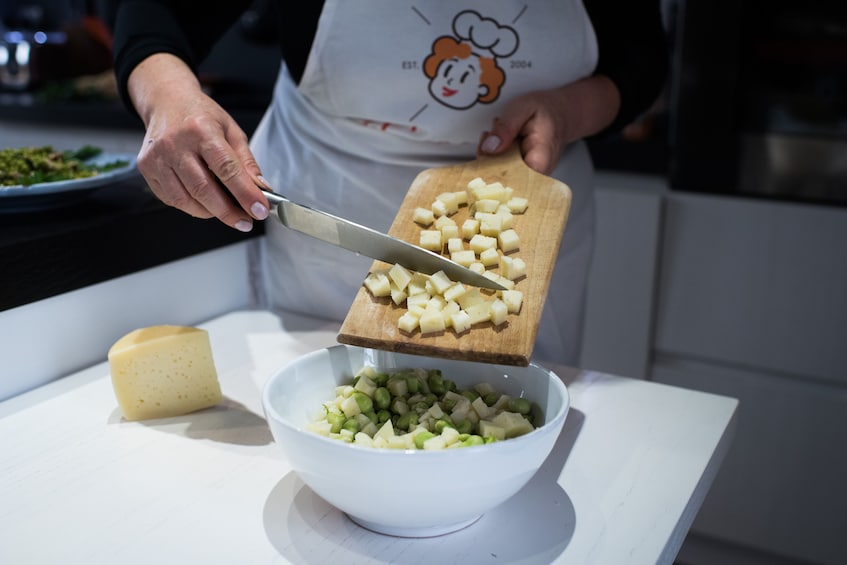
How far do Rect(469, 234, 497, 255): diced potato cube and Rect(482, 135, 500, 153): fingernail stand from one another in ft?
0.71

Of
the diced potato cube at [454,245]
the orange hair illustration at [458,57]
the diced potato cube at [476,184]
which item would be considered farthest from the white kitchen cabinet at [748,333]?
the diced potato cube at [454,245]

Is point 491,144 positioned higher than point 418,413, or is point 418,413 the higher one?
point 491,144

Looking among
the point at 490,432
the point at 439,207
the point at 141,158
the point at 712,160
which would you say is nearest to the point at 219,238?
the point at 141,158

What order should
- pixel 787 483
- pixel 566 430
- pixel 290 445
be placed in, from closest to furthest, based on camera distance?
1. pixel 290 445
2. pixel 566 430
3. pixel 787 483

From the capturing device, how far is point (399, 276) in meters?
0.79

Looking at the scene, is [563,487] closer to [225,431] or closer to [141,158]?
[225,431]

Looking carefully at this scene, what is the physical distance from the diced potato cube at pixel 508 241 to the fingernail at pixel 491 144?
20 cm

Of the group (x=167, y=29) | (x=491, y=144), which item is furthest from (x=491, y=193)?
(x=167, y=29)

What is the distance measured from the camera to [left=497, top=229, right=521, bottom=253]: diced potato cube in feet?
2.71

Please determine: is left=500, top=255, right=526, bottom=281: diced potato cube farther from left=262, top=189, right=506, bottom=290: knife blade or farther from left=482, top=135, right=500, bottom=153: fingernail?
left=482, top=135, right=500, bottom=153: fingernail

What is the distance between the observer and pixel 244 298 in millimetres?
1237

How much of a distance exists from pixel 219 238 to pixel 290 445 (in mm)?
577

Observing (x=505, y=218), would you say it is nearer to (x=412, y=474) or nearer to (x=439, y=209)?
(x=439, y=209)

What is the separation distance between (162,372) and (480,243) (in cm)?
35
